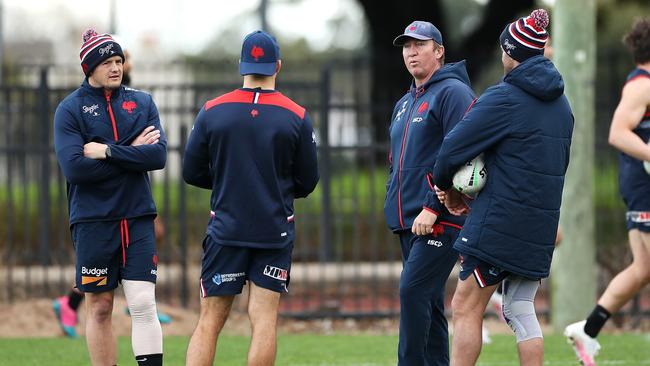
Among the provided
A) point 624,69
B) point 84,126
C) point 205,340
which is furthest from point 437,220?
point 624,69

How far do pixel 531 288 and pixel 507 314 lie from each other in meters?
0.20

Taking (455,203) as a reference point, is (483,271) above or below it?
below

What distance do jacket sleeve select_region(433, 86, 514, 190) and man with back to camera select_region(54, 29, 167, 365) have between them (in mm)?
1799

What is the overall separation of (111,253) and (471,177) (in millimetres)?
2140

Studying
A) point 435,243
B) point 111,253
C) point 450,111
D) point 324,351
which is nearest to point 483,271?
point 435,243

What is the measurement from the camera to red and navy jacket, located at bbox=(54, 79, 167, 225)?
6633 mm

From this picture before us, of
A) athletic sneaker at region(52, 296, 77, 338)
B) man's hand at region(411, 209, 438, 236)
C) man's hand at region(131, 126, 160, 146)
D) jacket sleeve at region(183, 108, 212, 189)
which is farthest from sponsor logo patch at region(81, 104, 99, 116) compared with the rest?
athletic sneaker at region(52, 296, 77, 338)

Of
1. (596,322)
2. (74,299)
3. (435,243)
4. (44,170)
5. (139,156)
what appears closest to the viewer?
(435,243)

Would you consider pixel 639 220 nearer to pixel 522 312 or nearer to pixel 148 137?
pixel 522 312

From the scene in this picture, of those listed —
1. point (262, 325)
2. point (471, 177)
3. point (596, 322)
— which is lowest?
point (596, 322)

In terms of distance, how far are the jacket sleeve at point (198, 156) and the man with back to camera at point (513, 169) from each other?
1.29 metres

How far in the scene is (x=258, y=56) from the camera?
6402 mm

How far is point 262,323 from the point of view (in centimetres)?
644

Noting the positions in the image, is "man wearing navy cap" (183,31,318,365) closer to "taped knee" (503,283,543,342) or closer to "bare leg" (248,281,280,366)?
"bare leg" (248,281,280,366)
